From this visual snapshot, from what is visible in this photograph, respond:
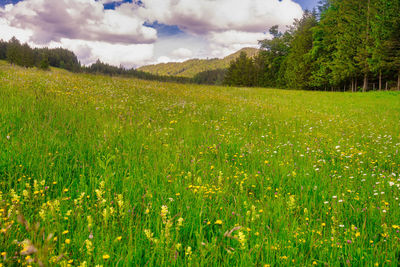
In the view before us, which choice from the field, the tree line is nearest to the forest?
the tree line

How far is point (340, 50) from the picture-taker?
39.2m

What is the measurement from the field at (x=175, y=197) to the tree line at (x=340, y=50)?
3640 centimetres

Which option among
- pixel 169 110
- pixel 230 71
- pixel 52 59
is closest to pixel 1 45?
pixel 52 59

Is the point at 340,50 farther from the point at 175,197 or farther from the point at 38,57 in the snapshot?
the point at 38,57

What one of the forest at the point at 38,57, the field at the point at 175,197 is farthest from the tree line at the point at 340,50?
the field at the point at 175,197

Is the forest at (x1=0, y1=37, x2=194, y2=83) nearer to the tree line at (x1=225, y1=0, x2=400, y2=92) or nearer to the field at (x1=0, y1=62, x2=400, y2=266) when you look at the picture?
the tree line at (x1=225, y1=0, x2=400, y2=92)

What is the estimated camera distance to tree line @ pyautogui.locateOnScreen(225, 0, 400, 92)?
32.4 metres

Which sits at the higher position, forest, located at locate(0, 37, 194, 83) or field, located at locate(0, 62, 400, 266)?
forest, located at locate(0, 37, 194, 83)

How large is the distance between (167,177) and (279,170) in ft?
6.73

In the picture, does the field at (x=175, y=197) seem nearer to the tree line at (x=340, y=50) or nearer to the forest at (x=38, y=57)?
the tree line at (x=340, y=50)

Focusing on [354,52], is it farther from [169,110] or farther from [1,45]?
[1,45]

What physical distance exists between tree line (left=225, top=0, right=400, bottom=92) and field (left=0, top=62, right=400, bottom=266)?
36402 millimetres

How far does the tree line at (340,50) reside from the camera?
32.4 meters

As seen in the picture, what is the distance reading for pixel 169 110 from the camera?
805cm
